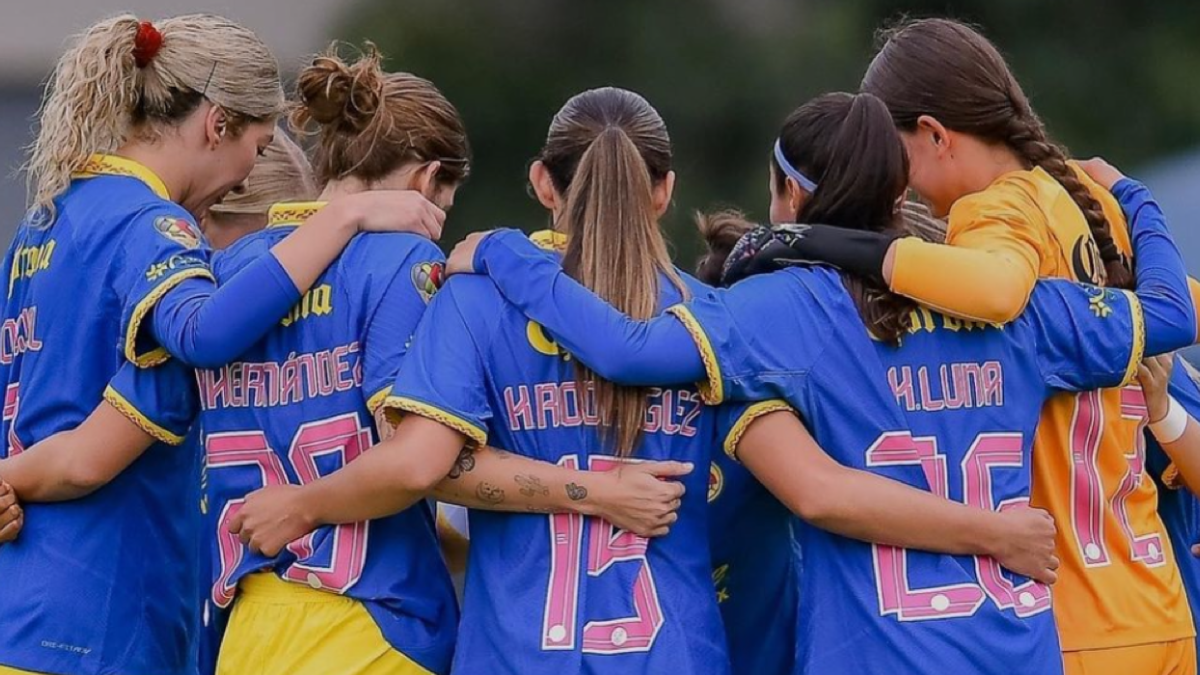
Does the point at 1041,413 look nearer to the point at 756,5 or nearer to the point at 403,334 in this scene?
the point at 403,334

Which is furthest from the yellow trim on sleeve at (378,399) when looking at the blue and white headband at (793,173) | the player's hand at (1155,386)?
the player's hand at (1155,386)

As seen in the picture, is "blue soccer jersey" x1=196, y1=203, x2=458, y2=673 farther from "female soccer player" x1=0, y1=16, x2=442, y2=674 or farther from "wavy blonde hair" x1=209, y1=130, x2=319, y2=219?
"wavy blonde hair" x1=209, y1=130, x2=319, y2=219

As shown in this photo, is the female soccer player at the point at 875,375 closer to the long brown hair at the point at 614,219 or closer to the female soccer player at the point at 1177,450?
the long brown hair at the point at 614,219

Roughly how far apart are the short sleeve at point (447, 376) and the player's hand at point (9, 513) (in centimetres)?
89

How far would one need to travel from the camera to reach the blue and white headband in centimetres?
371

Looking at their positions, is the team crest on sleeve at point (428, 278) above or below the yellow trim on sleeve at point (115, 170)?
below

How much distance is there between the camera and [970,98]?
3846 millimetres

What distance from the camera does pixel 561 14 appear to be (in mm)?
16422

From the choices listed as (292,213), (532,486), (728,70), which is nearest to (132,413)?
(292,213)

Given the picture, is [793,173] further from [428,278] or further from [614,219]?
[428,278]

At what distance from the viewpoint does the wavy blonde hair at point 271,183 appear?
15.4 ft

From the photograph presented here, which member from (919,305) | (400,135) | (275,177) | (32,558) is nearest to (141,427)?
(32,558)

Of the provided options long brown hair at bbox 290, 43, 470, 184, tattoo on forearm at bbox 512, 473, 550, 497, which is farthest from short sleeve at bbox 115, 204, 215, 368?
tattoo on forearm at bbox 512, 473, 550, 497

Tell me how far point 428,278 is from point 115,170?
0.75m
